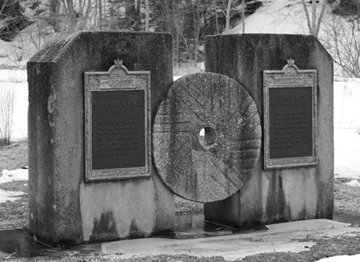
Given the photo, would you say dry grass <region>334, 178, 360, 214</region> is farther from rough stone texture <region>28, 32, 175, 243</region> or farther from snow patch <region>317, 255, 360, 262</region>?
snow patch <region>317, 255, 360, 262</region>

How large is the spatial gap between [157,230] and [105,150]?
96cm

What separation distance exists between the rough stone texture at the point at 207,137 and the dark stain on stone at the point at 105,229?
64 centimetres

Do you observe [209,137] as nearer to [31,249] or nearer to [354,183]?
[31,249]

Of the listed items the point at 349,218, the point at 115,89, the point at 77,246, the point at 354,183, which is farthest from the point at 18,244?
the point at 354,183

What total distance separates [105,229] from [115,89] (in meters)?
1.28

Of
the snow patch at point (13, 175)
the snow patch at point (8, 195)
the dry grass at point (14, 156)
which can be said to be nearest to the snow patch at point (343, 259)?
the snow patch at point (8, 195)

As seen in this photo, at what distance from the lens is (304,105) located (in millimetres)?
7945

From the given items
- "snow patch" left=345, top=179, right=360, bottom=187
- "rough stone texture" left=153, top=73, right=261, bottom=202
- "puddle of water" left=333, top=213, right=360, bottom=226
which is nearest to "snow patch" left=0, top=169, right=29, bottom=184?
"rough stone texture" left=153, top=73, right=261, bottom=202

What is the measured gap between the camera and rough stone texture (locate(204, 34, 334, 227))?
7.62 metres

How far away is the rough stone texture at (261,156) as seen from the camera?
7.62 m

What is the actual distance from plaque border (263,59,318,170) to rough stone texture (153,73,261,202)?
0.14 meters

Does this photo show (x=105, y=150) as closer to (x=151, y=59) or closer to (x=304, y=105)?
(x=151, y=59)

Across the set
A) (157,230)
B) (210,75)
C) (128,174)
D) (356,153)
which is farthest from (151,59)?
(356,153)

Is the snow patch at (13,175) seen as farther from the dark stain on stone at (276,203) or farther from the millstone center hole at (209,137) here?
the dark stain on stone at (276,203)
